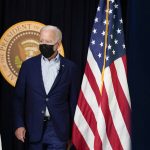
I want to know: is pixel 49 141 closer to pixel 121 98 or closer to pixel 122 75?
pixel 121 98

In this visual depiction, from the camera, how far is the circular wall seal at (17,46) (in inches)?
203

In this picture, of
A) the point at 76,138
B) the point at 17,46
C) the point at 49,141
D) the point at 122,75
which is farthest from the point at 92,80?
the point at 17,46

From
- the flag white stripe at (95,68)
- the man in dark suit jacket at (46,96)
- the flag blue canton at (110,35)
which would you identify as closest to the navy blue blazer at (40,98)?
the man in dark suit jacket at (46,96)

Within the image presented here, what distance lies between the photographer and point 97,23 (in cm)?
421

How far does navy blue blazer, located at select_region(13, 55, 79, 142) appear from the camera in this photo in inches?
160

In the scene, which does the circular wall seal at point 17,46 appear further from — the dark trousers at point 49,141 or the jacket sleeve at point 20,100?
the dark trousers at point 49,141

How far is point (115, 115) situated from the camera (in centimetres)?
415

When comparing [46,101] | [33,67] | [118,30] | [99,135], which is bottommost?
[99,135]

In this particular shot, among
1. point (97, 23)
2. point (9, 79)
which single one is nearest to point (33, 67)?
point (97, 23)

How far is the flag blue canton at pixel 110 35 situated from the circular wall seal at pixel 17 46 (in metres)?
1.03

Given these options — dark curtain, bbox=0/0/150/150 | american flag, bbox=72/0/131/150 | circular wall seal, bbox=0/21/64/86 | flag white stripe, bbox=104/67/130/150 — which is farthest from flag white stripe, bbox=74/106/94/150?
circular wall seal, bbox=0/21/64/86

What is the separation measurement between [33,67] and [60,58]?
0.77 ft

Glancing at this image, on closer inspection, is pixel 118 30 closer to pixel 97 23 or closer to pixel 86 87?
pixel 97 23

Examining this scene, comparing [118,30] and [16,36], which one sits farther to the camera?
[16,36]
